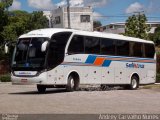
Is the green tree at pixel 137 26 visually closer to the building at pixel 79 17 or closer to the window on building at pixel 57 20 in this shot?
the building at pixel 79 17

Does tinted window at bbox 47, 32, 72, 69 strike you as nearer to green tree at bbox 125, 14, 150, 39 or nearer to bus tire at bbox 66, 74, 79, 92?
bus tire at bbox 66, 74, 79, 92

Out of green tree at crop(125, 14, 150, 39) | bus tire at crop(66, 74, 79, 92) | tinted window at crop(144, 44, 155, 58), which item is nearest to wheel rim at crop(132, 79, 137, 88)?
tinted window at crop(144, 44, 155, 58)

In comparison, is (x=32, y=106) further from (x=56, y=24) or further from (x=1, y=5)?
(x=56, y=24)

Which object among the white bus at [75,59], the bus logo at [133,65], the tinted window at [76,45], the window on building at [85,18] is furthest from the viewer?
the window on building at [85,18]

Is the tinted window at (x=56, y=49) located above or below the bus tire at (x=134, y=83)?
above

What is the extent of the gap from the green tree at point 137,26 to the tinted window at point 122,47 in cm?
3801

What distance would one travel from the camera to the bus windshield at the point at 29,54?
23906 mm

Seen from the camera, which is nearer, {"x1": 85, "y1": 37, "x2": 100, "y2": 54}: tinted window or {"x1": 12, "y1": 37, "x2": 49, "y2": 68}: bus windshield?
{"x1": 12, "y1": 37, "x2": 49, "y2": 68}: bus windshield

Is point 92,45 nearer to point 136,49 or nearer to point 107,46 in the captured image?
point 107,46

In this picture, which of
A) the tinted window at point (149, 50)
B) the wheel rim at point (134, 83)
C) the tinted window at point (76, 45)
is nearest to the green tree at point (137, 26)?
the tinted window at point (149, 50)

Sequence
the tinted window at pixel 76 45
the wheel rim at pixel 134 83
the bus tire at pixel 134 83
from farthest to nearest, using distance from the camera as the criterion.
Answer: the wheel rim at pixel 134 83 → the bus tire at pixel 134 83 → the tinted window at pixel 76 45

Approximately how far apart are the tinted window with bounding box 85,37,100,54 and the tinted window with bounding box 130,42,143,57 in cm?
378

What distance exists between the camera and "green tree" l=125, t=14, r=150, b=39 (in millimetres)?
68562

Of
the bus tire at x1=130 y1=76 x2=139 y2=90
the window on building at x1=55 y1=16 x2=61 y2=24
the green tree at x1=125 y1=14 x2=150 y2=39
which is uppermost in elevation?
the window on building at x1=55 y1=16 x2=61 y2=24
